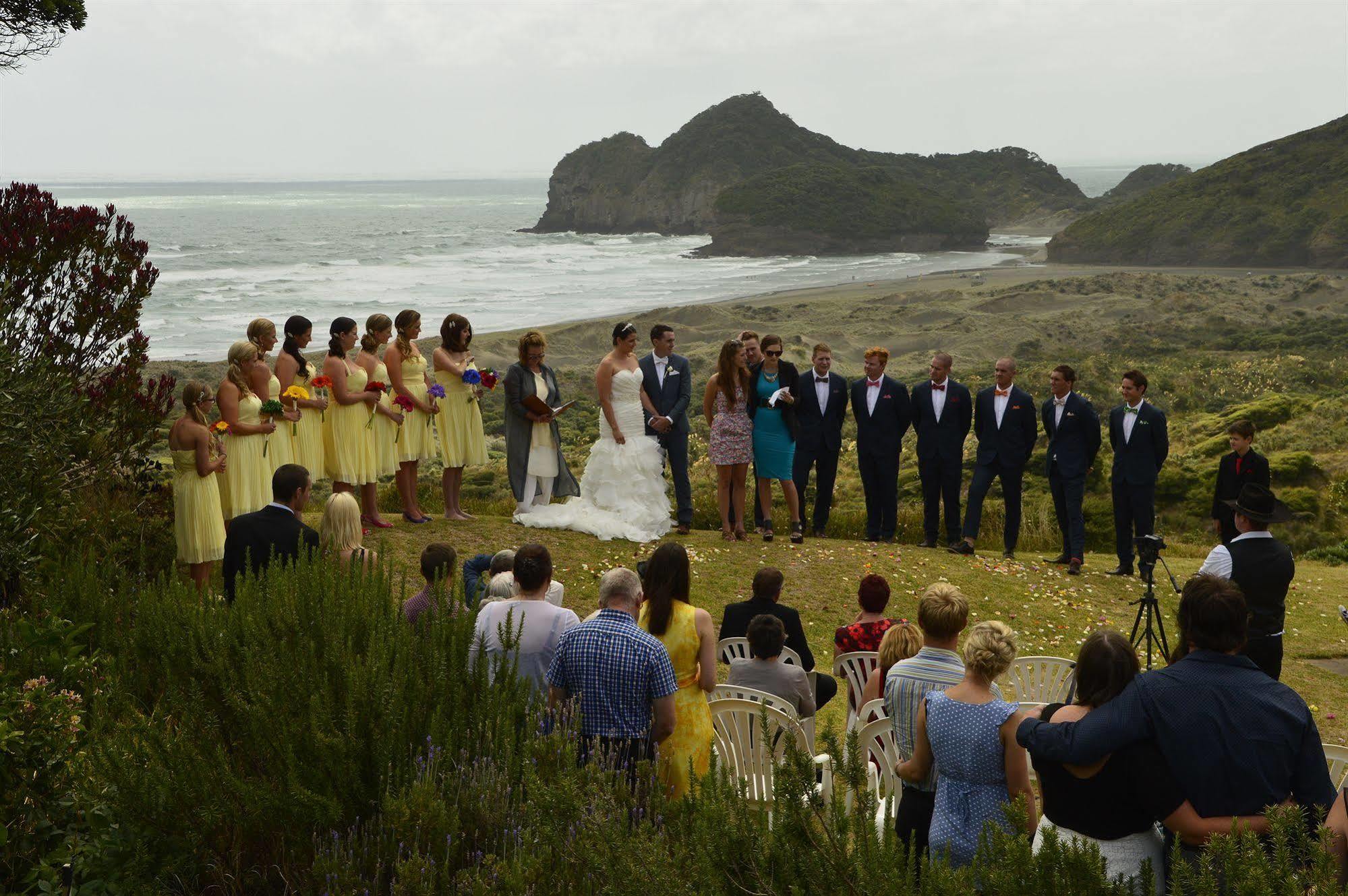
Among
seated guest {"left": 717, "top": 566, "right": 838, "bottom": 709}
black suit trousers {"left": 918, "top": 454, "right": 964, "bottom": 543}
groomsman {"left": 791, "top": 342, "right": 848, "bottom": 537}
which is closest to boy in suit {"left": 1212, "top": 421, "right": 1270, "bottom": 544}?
black suit trousers {"left": 918, "top": 454, "right": 964, "bottom": 543}

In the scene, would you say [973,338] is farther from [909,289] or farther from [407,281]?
[407,281]

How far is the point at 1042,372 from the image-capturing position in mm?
34281

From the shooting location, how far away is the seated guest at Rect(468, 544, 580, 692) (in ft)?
19.1

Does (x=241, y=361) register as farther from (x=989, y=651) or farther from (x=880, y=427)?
(x=989, y=651)

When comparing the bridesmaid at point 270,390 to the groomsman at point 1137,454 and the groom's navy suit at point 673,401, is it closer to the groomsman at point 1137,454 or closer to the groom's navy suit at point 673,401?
the groom's navy suit at point 673,401

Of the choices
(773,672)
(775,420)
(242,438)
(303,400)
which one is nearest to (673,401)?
(775,420)

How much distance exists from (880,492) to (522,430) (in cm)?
409

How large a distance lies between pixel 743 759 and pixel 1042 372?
30.4m

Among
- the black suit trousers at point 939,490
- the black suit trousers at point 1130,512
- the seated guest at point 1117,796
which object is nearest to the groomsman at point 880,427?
the black suit trousers at point 939,490

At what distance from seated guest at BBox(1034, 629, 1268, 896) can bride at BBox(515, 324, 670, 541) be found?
8.09 meters

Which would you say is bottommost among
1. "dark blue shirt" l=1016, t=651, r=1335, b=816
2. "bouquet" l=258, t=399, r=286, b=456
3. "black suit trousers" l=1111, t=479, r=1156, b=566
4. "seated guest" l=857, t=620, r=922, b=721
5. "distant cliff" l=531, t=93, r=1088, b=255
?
"black suit trousers" l=1111, t=479, r=1156, b=566

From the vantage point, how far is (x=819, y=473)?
1329 centimetres

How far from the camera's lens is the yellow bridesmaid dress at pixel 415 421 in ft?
38.3

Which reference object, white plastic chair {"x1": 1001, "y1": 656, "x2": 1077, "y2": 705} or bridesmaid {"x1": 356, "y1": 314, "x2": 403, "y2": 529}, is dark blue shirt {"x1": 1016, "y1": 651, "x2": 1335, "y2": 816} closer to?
white plastic chair {"x1": 1001, "y1": 656, "x2": 1077, "y2": 705}
